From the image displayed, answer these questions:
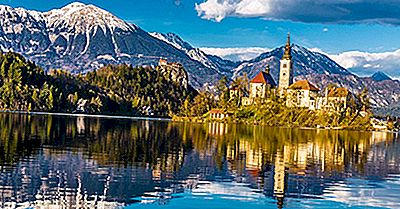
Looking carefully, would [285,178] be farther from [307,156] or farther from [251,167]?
[307,156]

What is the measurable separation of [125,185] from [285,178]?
15802mm

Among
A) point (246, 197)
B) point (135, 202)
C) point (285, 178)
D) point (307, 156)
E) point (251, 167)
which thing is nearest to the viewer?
point (135, 202)

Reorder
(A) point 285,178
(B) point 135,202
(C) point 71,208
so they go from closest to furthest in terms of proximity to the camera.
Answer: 1. (C) point 71,208
2. (B) point 135,202
3. (A) point 285,178

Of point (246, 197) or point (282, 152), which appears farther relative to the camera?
point (282, 152)

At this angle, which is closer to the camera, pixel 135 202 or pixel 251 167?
pixel 135 202

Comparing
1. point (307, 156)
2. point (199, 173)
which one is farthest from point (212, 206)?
point (307, 156)

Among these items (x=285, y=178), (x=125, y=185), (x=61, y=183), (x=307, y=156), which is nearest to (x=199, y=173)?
(x=285, y=178)

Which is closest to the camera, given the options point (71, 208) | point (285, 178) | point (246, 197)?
point (71, 208)

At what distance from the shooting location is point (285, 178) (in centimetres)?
5003

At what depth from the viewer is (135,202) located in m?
35.1

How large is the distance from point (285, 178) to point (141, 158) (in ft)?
55.0

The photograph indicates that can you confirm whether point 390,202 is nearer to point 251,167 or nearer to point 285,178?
point 285,178

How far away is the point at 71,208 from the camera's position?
3162 centimetres

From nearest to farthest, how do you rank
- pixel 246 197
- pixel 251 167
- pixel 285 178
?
pixel 246 197, pixel 285 178, pixel 251 167
